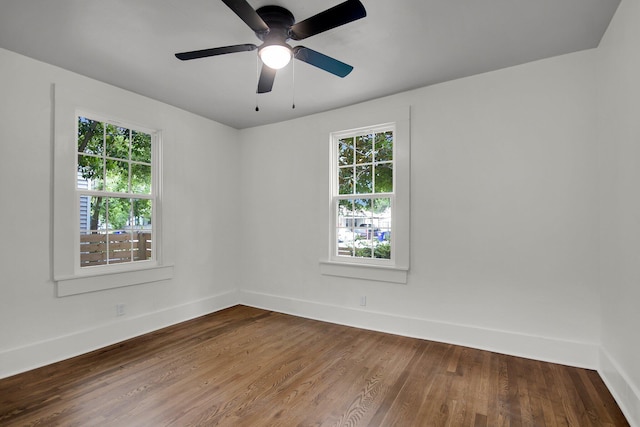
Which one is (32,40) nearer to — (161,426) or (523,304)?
(161,426)

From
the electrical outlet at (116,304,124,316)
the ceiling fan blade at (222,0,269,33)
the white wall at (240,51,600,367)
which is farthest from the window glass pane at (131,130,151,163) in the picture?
the ceiling fan blade at (222,0,269,33)

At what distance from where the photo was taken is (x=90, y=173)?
333 cm

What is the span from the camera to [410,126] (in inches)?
139

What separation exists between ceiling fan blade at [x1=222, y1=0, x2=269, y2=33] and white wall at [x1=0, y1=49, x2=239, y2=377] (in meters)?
2.26

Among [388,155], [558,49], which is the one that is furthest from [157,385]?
[558,49]

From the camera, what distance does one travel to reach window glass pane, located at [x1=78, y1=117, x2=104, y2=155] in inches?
129

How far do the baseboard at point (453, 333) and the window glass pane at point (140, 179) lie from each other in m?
2.12

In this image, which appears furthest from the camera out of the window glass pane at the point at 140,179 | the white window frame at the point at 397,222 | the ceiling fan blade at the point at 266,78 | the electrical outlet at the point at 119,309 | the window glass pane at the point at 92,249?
the window glass pane at the point at 140,179

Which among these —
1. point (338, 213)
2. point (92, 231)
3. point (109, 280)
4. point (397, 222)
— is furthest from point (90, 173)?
point (397, 222)

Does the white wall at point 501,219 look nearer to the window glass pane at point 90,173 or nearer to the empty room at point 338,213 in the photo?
the empty room at point 338,213

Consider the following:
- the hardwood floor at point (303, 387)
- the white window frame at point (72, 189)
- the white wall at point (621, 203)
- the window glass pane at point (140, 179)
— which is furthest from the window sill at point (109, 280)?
the white wall at point (621, 203)

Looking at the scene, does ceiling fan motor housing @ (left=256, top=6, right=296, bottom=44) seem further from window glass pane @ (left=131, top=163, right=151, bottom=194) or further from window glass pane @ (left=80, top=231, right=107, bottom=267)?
window glass pane @ (left=80, top=231, right=107, bottom=267)

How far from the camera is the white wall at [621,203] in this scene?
6.43ft

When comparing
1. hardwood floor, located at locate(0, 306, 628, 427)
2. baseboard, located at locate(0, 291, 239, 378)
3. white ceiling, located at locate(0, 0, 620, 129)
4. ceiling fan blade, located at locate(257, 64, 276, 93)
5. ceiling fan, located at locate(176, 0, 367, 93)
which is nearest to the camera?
ceiling fan, located at locate(176, 0, 367, 93)
